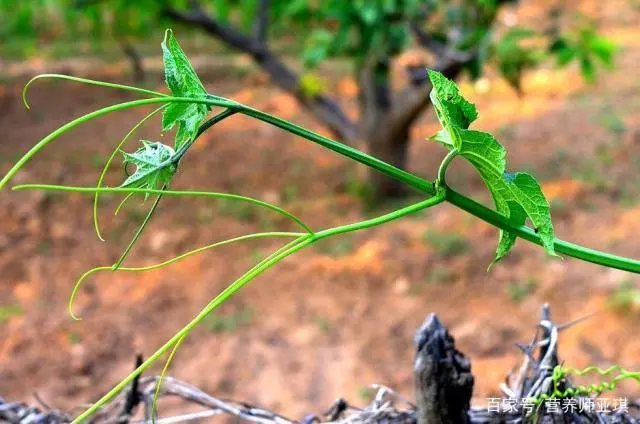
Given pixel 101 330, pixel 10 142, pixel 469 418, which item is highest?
pixel 10 142

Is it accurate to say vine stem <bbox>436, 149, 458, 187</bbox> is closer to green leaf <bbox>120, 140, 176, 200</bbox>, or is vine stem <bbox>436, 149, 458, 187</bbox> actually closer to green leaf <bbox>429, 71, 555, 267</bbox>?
green leaf <bbox>429, 71, 555, 267</bbox>

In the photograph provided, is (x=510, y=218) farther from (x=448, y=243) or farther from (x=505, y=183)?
(x=448, y=243)

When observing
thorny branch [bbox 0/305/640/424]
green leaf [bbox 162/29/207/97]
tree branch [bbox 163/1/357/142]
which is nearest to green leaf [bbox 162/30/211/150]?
green leaf [bbox 162/29/207/97]

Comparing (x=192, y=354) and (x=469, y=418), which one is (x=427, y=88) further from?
(x=469, y=418)

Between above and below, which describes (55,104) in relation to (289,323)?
above

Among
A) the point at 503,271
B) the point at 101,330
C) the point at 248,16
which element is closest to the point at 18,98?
the point at 248,16

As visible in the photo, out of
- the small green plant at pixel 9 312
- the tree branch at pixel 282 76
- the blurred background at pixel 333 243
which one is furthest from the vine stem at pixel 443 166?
the tree branch at pixel 282 76

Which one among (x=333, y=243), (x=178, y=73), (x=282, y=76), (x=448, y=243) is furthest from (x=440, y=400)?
(x=282, y=76)
